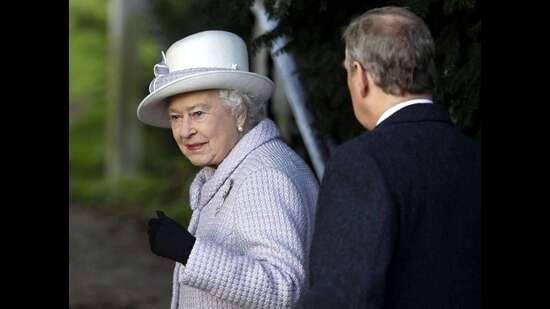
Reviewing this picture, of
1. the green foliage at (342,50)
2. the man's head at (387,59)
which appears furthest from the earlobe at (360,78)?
the green foliage at (342,50)

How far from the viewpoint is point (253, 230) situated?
2801mm

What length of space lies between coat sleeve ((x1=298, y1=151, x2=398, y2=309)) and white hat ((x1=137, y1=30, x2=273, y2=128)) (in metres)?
0.80

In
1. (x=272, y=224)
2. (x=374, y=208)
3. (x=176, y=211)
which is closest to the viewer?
(x=374, y=208)

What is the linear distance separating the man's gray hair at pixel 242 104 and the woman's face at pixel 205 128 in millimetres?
17

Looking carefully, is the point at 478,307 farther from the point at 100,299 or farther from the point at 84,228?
the point at 84,228

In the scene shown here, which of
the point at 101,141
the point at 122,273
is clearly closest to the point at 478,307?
the point at 122,273

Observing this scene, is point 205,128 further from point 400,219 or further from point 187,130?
point 400,219

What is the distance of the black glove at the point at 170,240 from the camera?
2707 mm

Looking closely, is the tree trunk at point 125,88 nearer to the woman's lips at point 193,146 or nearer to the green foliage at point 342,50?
→ the green foliage at point 342,50

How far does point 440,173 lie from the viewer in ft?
7.67

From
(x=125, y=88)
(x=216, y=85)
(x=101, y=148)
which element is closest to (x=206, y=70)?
(x=216, y=85)

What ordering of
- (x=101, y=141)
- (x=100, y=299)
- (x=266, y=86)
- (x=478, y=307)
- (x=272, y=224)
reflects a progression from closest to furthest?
(x=478, y=307) < (x=272, y=224) < (x=266, y=86) < (x=100, y=299) < (x=101, y=141)

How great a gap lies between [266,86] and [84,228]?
7632mm

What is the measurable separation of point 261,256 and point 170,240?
0.25 m
